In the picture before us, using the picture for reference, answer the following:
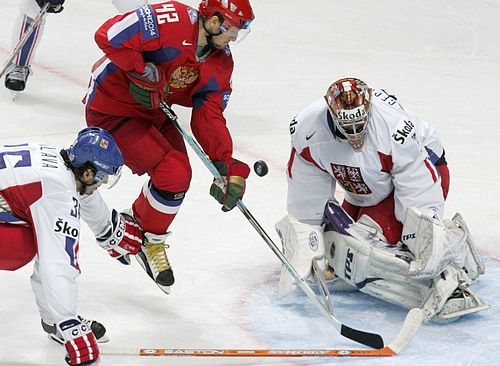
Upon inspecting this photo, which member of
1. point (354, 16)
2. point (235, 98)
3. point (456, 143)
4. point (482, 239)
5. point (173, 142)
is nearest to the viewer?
point (173, 142)

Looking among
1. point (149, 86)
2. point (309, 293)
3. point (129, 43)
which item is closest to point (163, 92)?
point (149, 86)

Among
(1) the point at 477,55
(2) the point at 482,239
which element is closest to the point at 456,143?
Answer: (2) the point at 482,239

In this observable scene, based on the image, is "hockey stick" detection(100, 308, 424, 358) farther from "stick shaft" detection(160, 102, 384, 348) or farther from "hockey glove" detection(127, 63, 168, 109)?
"hockey glove" detection(127, 63, 168, 109)

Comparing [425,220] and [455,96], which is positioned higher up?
[425,220]

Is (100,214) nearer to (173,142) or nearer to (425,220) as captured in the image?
(173,142)

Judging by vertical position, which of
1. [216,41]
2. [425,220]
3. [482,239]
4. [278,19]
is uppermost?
[216,41]

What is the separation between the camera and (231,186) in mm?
4102

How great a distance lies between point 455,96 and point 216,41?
318cm

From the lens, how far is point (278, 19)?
840cm

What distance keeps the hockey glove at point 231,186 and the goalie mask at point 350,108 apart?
0.36 meters

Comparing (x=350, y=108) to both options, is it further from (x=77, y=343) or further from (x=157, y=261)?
(x=77, y=343)

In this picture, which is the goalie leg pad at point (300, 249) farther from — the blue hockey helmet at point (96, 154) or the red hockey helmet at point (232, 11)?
the blue hockey helmet at point (96, 154)

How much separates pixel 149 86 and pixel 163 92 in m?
0.07

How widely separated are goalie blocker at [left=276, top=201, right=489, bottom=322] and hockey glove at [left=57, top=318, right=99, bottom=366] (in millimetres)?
981
